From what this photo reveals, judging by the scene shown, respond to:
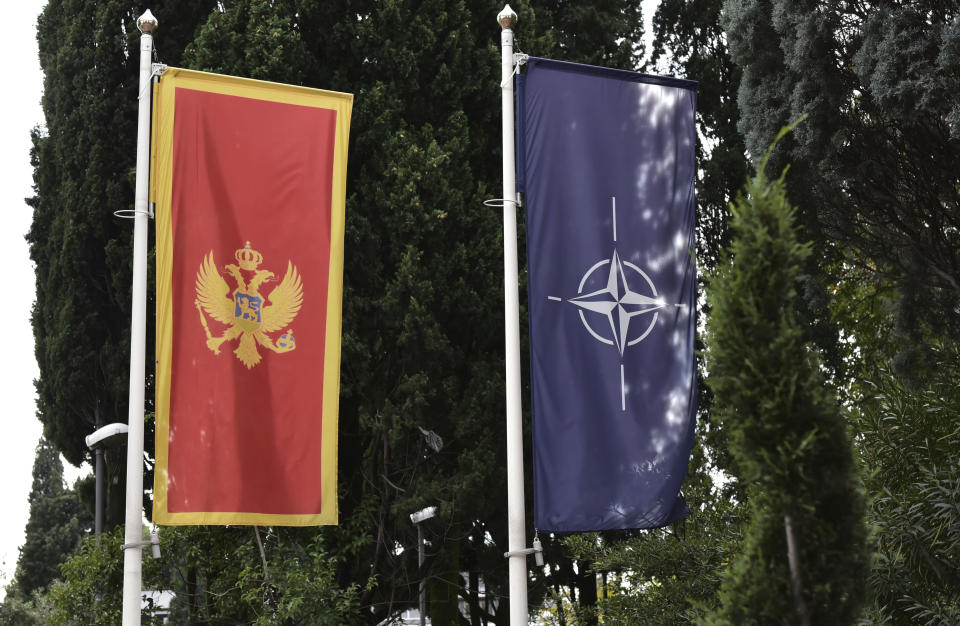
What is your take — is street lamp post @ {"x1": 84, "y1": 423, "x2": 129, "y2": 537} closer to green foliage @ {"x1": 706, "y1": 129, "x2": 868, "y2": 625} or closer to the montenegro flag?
the montenegro flag

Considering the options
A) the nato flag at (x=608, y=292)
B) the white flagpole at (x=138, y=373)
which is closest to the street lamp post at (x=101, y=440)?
the white flagpole at (x=138, y=373)

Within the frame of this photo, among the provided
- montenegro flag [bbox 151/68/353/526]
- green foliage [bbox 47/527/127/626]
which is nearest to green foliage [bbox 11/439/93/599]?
green foliage [bbox 47/527/127/626]

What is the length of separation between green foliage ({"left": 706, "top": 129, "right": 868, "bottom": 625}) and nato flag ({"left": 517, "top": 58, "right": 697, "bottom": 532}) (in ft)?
7.21

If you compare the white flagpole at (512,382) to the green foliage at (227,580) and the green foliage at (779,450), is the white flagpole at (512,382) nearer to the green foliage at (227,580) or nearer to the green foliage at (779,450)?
the green foliage at (779,450)

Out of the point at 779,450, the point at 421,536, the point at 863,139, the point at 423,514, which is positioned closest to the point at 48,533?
the point at 421,536

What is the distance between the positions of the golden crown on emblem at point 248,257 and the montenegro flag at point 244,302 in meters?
0.01

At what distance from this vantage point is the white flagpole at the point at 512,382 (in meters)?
7.47

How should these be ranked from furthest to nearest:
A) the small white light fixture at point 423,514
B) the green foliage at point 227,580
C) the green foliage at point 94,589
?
the small white light fixture at point 423,514, the green foliage at point 94,589, the green foliage at point 227,580

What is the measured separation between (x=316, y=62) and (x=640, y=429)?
900cm

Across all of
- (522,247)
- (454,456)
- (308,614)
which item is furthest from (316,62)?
(308,614)

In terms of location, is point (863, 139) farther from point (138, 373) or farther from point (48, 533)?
point (48, 533)

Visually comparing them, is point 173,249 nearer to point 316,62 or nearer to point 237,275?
point 237,275

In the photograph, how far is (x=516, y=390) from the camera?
772cm

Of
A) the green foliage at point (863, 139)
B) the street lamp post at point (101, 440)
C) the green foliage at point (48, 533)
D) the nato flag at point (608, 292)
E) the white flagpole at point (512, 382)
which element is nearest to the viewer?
the nato flag at point (608, 292)
